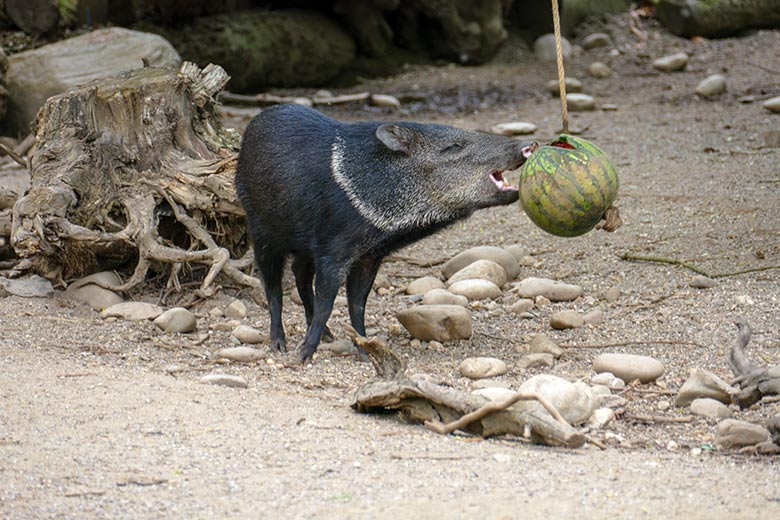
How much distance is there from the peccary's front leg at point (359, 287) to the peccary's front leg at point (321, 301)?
0.74 ft

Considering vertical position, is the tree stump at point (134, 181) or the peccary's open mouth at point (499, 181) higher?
the peccary's open mouth at point (499, 181)

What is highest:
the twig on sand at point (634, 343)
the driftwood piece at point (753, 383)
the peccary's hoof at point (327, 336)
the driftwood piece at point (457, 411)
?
the driftwood piece at point (457, 411)

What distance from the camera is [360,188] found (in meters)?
4.87

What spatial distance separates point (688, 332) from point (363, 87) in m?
7.94

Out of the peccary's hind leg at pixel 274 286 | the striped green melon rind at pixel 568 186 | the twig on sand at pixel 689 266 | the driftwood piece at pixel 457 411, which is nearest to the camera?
the driftwood piece at pixel 457 411

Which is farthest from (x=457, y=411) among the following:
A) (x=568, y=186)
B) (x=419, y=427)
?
(x=568, y=186)

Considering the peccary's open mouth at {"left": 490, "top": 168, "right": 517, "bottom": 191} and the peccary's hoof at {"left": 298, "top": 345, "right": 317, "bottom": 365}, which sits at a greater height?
the peccary's open mouth at {"left": 490, "top": 168, "right": 517, "bottom": 191}

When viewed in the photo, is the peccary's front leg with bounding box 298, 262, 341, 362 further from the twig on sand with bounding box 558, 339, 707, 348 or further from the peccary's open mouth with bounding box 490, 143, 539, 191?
the twig on sand with bounding box 558, 339, 707, 348

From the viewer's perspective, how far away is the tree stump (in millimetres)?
5789

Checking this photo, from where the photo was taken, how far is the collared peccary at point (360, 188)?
486 centimetres

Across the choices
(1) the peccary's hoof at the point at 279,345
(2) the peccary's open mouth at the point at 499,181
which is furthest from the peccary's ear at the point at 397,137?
(1) the peccary's hoof at the point at 279,345

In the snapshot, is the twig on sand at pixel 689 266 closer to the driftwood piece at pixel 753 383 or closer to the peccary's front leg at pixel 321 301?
the driftwood piece at pixel 753 383

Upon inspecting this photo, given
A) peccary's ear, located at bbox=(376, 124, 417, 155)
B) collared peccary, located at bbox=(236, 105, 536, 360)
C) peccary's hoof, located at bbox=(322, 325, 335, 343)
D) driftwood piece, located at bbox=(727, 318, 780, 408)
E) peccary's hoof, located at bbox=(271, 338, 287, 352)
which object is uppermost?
peccary's ear, located at bbox=(376, 124, 417, 155)

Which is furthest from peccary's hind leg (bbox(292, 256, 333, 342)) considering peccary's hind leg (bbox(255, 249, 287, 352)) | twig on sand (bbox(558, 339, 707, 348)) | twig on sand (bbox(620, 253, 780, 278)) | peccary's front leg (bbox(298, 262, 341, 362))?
twig on sand (bbox(620, 253, 780, 278))
